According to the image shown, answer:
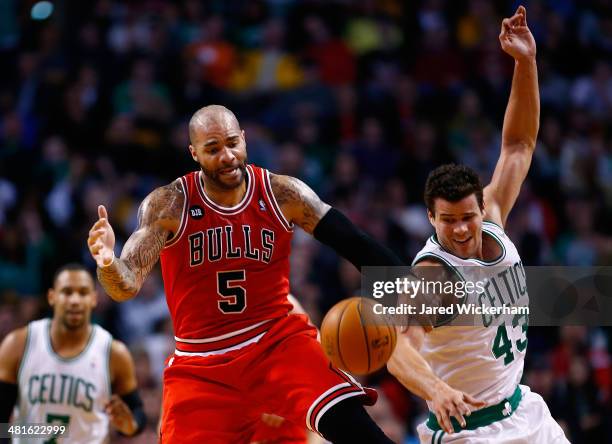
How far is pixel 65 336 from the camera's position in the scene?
795cm

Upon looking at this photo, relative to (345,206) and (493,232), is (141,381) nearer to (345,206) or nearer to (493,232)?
(345,206)

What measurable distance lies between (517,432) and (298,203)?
174 centimetres

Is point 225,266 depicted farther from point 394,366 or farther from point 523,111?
point 523,111

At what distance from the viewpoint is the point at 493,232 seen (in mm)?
5832

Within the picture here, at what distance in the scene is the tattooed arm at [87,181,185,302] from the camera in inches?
211

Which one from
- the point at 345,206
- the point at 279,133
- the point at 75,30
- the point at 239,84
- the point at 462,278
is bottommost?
the point at 462,278

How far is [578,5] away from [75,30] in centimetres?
689

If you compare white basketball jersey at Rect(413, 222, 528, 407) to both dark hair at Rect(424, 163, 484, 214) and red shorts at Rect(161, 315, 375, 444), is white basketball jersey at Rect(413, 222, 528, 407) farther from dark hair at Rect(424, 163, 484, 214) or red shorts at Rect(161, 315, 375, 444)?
red shorts at Rect(161, 315, 375, 444)

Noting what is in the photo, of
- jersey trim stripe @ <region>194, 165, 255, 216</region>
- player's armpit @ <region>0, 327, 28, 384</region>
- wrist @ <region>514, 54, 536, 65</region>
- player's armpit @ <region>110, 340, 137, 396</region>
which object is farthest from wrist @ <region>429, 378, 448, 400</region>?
player's armpit @ <region>0, 327, 28, 384</region>

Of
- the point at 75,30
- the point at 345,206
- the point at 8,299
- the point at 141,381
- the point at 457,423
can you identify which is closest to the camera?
the point at 457,423

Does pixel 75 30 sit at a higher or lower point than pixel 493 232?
higher

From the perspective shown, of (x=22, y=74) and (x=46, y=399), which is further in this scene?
(x=22, y=74)

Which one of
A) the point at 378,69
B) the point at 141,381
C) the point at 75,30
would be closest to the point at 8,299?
the point at 141,381

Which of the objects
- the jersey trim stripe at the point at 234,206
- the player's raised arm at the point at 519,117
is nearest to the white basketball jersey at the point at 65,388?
the jersey trim stripe at the point at 234,206
